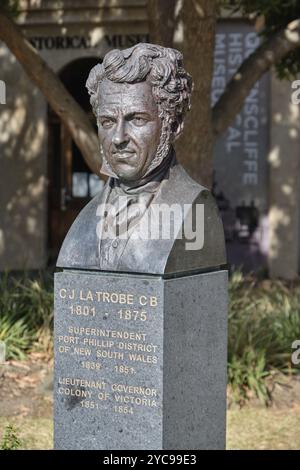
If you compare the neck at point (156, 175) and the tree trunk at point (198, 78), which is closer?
the neck at point (156, 175)

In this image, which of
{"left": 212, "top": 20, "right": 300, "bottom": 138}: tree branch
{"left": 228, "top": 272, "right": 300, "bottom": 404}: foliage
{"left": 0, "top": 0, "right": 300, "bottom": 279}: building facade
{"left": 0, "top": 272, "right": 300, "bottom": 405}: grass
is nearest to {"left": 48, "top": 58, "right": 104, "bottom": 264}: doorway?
{"left": 0, "top": 0, "right": 300, "bottom": 279}: building facade

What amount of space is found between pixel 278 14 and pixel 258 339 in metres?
3.87

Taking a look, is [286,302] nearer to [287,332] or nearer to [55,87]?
[287,332]

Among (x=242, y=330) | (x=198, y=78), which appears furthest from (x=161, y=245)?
(x=198, y=78)

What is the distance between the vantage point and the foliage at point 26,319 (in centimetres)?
848

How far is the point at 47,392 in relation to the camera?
7.83m

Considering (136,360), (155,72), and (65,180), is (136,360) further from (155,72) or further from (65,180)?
(65,180)

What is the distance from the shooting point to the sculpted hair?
16.1 feet

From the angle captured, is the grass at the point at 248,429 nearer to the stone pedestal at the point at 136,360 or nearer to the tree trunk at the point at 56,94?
the stone pedestal at the point at 136,360

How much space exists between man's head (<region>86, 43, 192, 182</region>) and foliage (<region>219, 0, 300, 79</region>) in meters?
4.40

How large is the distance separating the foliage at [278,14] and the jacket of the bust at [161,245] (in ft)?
14.6

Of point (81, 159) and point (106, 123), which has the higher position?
point (81, 159)

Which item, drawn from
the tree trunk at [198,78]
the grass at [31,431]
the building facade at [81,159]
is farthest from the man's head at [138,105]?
the building facade at [81,159]

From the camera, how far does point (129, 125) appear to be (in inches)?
195
